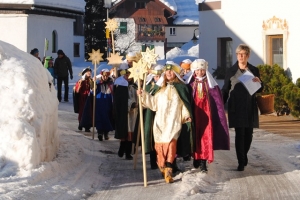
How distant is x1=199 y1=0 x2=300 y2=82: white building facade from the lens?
2370cm

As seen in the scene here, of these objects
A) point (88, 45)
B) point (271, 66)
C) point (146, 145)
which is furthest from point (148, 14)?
point (146, 145)

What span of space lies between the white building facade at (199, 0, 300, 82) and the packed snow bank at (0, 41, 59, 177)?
12340 millimetres

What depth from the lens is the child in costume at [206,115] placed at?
11297mm

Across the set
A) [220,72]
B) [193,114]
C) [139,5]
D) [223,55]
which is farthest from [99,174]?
[139,5]

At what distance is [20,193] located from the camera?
Result: 8898 millimetres

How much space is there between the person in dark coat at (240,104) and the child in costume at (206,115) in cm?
38

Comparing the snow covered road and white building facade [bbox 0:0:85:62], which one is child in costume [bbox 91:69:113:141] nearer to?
the snow covered road

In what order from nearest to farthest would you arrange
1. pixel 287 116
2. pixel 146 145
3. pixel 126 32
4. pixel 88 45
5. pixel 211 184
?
pixel 211 184, pixel 146 145, pixel 287 116, pixel 88 45, pixel 126 32

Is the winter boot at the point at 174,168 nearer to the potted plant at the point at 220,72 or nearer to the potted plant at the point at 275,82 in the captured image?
the potted plant at the point at 275,82

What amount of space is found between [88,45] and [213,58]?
2733 cm

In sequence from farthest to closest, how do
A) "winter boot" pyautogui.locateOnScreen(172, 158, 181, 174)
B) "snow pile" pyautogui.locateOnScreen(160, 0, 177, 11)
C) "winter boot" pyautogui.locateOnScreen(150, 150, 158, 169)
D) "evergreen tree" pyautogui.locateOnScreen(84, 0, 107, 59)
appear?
"snow pile" pyautogui.locateOnScreen(160, 0, 177, 11) < "evergreen tree" pyautogui.locateOnScreen(84, 0, 107, 59) < "winter boot" pyautogui.locateOnScreen(150, 150, 158, 169) < "winter boot" pyautogui.locateOnScreen(172, 158, 181, 174)

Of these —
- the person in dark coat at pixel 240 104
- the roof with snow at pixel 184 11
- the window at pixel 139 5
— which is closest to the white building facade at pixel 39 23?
the person in dark coat at pixel 240 104

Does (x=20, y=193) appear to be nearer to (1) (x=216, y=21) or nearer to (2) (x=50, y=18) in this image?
(1) (x=216, y=21)

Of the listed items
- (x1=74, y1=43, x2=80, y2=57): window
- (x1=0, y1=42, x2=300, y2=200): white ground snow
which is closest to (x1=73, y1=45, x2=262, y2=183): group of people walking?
(x1=0, y1=42, x2=300, y2=200): white ground snow
